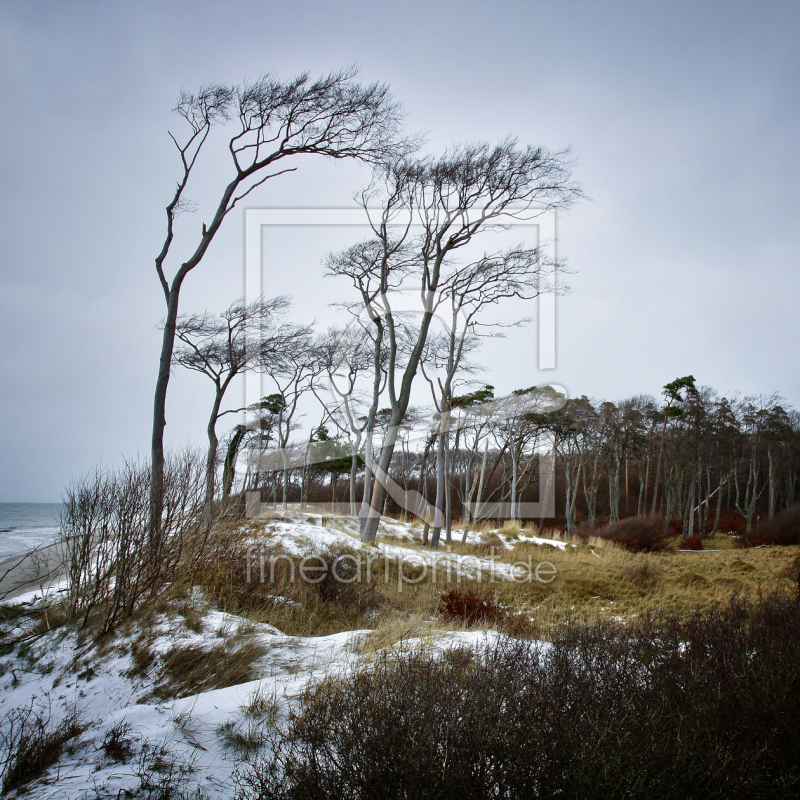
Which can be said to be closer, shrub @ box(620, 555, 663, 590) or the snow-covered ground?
the snow-covered ground

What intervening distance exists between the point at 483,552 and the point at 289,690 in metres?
12.0

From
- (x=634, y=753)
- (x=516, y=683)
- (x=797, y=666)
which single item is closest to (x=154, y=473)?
(x=516, y=683)

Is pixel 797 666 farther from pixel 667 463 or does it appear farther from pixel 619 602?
pixel 667 463

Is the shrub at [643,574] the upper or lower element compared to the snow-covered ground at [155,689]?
lower

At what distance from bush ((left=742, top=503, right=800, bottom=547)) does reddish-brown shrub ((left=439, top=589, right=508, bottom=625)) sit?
19.9m

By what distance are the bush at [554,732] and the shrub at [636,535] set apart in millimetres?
16271

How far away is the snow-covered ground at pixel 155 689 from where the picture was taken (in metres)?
2.90

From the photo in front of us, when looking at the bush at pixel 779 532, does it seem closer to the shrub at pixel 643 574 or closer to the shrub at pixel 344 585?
Answer: the shrub at pixel 643 574

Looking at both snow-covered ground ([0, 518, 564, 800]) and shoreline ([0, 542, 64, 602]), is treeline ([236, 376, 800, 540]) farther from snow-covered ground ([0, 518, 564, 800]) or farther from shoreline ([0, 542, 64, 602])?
snow-covered ground ([0, 518, 564, 800])

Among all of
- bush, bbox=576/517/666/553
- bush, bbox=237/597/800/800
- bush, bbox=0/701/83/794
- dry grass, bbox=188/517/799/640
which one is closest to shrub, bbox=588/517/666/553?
bush, bbox=576/517/666/553

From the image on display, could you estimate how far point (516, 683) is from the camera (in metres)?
3.08

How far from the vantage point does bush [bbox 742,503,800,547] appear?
67.4 ft

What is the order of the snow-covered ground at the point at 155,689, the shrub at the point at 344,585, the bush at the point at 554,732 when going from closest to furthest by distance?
the bush at the point at 554,732 < the snow-covered ground at the point at 155,689 < the shrub at the point at 344,585

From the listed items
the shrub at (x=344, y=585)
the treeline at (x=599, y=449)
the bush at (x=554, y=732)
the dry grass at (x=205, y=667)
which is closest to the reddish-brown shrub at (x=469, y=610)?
the shrub at (x=344, y=585)
